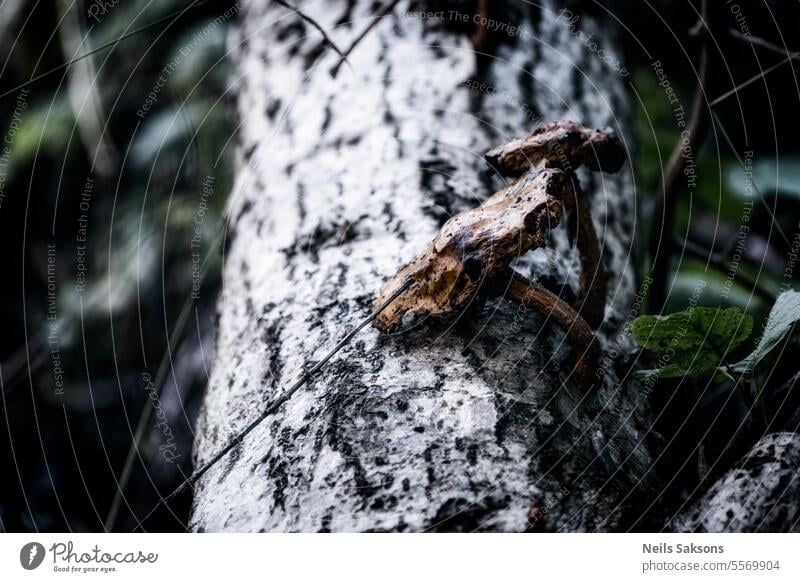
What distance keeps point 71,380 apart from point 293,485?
99cm

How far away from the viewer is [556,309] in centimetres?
50

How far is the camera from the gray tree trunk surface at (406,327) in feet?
1.44

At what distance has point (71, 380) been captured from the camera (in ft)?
4.08

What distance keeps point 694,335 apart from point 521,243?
168 mm

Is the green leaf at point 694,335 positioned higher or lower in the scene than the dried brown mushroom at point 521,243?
lower

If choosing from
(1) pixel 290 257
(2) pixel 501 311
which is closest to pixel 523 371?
(2) pixel 501 311

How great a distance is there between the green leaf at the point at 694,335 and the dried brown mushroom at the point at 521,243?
53 mm

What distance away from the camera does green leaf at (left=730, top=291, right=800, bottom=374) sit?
0.45 m

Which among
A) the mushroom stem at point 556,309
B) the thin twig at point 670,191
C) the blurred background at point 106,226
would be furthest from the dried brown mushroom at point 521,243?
the blurred background at point 106,226

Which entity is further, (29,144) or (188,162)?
(188,162)

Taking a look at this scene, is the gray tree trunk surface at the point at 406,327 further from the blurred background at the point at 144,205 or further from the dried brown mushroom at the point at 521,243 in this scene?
the blurred background at the point at 144,205

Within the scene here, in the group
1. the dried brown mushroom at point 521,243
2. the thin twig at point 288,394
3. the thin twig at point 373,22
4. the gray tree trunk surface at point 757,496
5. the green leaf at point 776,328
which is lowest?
the gray tree trunk surface at point 757,496

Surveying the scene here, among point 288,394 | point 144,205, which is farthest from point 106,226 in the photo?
point 288,394

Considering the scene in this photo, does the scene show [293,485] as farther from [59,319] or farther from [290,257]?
[59,319]
